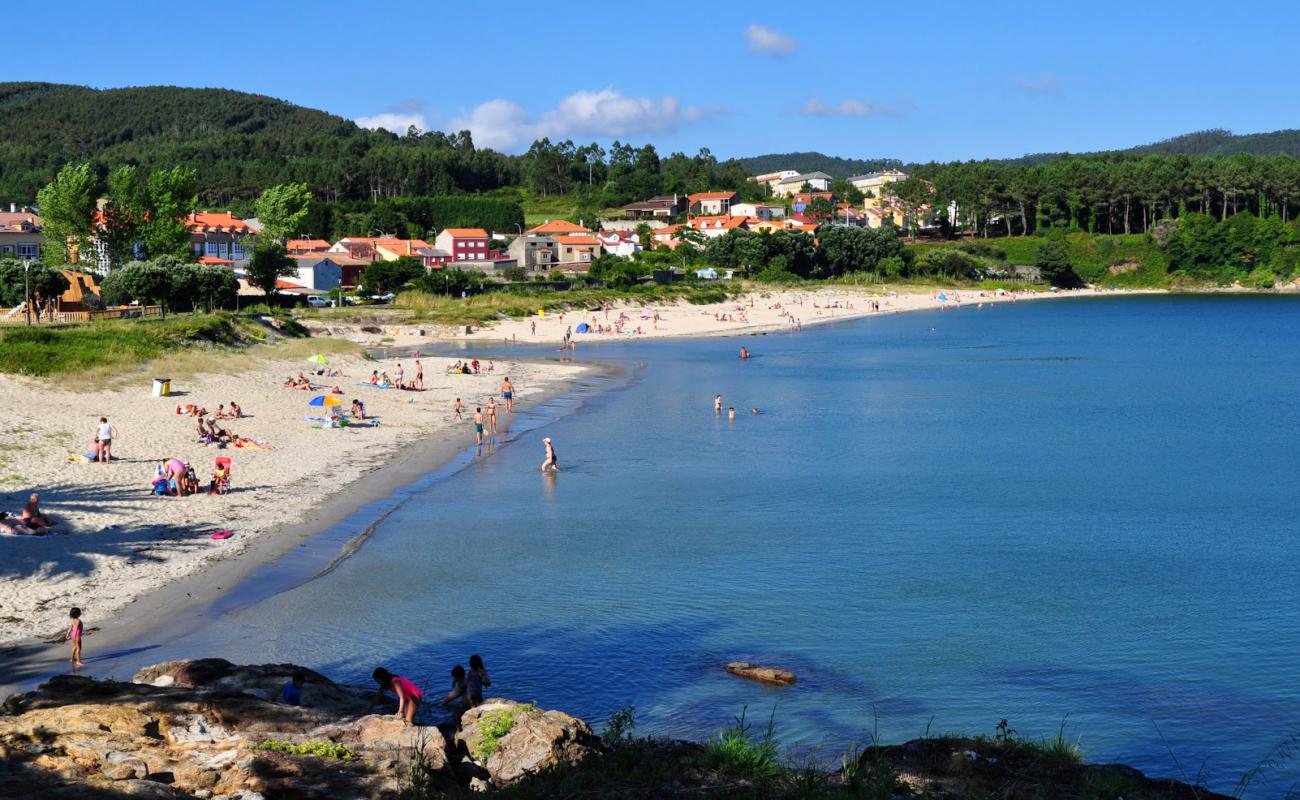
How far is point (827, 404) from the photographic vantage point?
47.2 meters

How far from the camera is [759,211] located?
15000cm

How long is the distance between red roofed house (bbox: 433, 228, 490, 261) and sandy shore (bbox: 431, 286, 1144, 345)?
30.4 m

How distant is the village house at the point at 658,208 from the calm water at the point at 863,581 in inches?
4354

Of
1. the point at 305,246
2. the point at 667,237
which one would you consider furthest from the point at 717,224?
the point at 305,246

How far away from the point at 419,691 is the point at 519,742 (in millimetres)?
2958

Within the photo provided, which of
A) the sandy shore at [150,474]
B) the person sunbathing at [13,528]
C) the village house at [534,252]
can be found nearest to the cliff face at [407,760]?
the sandy shore at [150,474]

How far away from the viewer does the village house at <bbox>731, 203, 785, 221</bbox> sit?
149625mm

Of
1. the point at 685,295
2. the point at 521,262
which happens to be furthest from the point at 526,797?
the point at 521,262

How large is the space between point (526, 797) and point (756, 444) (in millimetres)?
28487

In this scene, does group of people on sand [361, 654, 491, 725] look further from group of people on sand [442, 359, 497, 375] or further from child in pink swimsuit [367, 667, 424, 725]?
group of people on sand [442, 359, 497, 375]

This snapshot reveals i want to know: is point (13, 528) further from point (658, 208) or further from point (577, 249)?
point (658, 208)

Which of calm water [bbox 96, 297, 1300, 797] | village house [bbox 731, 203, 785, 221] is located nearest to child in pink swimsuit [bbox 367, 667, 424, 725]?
calm water [bbox 96, 297, 1300, 797]

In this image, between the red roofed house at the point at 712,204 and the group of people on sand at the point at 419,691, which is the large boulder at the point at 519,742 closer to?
the group of people on sand at the point at 419,691

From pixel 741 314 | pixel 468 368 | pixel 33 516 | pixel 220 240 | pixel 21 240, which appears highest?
pixel 220 240
